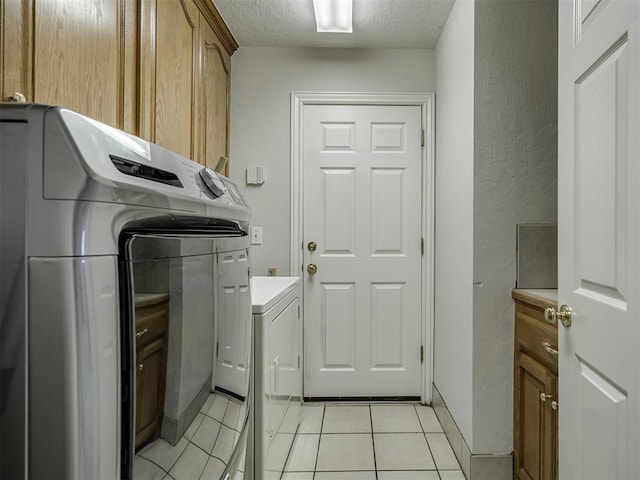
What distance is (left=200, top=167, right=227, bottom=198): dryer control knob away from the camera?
0.82 meters

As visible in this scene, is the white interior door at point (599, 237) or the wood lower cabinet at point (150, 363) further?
the white interior door at point (599, 237)

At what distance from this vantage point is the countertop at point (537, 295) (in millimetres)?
1509

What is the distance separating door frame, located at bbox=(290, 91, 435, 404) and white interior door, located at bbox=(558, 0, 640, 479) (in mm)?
1529

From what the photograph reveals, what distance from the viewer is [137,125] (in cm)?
161

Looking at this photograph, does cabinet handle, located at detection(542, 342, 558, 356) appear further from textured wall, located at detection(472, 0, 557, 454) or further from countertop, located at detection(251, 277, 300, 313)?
countertop, located at detection(251, 277, 300, 313)

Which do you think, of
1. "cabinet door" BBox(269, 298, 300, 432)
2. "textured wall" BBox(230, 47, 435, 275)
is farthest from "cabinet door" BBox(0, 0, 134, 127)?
"textured wall" BBox(230, 47, 435, 275)

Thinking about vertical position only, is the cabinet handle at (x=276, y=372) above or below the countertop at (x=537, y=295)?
below

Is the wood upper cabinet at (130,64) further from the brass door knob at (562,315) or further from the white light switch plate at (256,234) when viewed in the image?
the brass door knob at (562,315)

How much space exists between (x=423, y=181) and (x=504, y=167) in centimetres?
93

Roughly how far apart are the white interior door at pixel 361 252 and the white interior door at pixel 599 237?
1596mm

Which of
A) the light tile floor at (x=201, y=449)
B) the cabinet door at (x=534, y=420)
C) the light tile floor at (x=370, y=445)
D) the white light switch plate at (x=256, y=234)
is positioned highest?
the white light switch plate at (x=256, y=234)

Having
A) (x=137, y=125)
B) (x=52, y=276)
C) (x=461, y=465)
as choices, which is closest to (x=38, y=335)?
(x=52, y=276)

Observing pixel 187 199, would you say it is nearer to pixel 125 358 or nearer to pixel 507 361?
pixel 125 358

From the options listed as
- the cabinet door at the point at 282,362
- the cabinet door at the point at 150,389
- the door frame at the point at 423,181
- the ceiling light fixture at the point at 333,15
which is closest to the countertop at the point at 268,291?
the cabinet door at the point at 282,362
